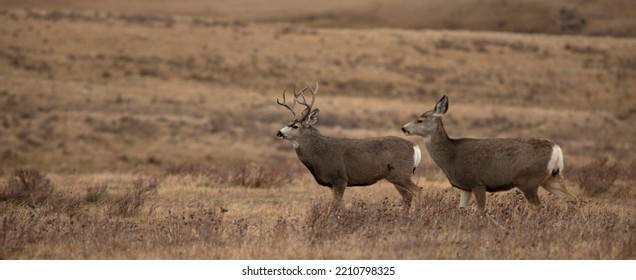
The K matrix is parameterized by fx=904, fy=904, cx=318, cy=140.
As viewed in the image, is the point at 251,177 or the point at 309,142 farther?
the point at 251,177

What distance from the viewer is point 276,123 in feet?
118

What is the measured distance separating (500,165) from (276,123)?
83.3 feet

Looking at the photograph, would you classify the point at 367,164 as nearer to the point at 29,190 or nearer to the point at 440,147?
the point at 440,147

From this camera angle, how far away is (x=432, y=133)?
1197cm

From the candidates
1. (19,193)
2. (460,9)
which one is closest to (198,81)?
(19,193)

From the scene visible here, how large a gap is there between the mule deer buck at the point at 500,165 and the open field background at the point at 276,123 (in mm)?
334

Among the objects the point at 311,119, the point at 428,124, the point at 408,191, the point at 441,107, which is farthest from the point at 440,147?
the point at 311,119

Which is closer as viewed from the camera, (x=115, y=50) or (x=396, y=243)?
(x=396, y=243)

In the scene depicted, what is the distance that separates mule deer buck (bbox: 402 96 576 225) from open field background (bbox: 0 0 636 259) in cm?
33

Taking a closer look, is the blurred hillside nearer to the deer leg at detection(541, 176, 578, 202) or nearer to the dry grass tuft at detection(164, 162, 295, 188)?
the dry grass tuft at detection(164, 162, 295, 188)

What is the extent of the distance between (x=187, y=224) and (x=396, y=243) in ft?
8.32

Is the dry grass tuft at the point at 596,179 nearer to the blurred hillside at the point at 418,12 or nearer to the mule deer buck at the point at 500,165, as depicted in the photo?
the mule deer buck at the point at 500,165

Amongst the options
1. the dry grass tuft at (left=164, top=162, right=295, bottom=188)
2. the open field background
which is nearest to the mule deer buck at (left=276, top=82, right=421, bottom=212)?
the open field background

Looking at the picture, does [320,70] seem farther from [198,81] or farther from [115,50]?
[115,50]
